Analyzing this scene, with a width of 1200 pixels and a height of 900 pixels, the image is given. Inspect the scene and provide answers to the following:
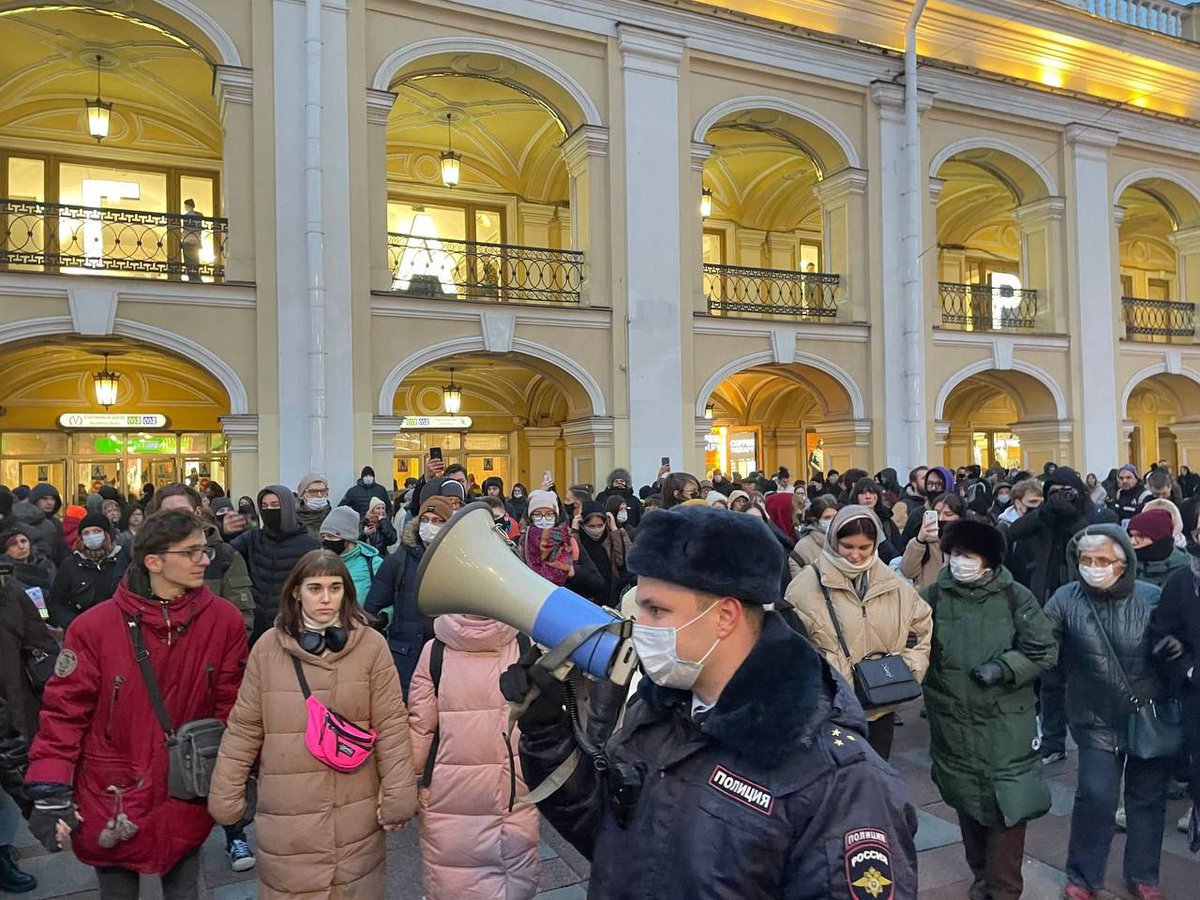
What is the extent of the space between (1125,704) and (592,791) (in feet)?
10.8

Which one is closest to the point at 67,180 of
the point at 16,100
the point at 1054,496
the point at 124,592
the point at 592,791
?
the point at 16,100

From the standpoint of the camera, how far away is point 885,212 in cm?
1669

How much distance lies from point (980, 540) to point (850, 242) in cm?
1363

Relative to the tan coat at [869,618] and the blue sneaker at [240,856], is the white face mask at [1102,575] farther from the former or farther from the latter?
the blue sneaker at [240,856]

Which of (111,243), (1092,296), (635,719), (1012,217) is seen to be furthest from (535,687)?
(1012,217)

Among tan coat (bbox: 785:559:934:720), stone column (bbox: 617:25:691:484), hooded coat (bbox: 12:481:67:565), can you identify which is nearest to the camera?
tan coat (bbox: 785:559:934:720)

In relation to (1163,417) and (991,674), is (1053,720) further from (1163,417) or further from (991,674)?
(1163,417)

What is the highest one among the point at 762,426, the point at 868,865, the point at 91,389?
the point at 91,389

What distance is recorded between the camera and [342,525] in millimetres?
5734

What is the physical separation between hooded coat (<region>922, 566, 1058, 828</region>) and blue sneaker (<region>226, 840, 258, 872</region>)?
3.49m

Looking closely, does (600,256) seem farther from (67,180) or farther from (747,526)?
(747,526)

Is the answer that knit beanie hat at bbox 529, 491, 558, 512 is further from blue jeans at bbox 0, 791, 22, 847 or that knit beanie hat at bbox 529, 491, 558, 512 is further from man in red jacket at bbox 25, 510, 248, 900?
blue jeans at bbox 0, 791, 22, 847

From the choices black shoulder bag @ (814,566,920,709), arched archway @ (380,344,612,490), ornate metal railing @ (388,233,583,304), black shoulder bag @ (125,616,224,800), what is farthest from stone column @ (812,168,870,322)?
black shoulder bag @ (125,616,224,800)

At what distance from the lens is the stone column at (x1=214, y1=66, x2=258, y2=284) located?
12.3 meters
